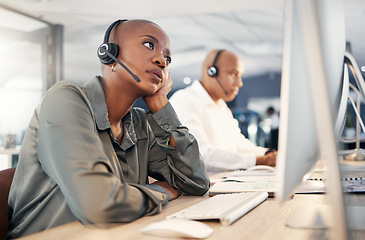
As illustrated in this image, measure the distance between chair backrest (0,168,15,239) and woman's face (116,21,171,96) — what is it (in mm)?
487

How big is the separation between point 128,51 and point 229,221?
0.64 meters

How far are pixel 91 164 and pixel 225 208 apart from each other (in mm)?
333

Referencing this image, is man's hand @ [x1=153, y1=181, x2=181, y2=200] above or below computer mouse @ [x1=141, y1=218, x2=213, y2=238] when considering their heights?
below

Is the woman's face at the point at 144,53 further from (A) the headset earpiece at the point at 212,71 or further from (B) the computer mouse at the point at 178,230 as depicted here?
(A) the headset earpiece at the point at 212,71

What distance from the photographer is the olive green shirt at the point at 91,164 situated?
2.79 ft

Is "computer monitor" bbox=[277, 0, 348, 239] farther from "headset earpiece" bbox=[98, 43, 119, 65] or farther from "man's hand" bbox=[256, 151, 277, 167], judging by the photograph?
"man's hand" bbox=[256, 151, 277, 167]

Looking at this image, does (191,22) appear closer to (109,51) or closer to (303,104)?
(109,51)

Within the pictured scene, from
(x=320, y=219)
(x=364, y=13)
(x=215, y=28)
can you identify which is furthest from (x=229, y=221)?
(x=215, y=28)

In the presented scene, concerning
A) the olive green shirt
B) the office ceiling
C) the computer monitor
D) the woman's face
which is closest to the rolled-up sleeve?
the olive green shirt

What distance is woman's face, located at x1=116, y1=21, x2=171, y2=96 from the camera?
117 centimetres

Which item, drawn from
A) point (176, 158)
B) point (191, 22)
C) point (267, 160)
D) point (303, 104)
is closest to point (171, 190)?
point (176, 158)

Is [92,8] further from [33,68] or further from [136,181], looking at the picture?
[136,181]

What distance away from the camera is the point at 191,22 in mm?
6508

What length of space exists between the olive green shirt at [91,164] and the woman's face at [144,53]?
0.43 ft
